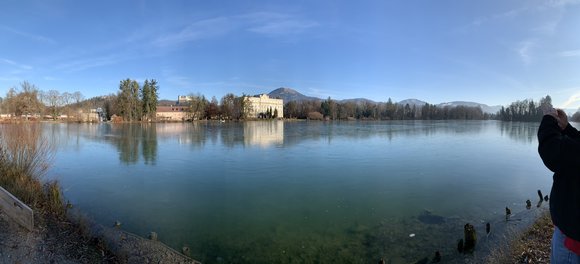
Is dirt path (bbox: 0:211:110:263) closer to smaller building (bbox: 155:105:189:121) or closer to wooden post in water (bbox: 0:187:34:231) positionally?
wooden post in water (bbox: 0:187:34:231)

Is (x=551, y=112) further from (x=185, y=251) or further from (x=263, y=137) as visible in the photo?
(x=263, y=137)

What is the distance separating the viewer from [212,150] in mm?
27109

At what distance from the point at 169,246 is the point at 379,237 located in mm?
5451

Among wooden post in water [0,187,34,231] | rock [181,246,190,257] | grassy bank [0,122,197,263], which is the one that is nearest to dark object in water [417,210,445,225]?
rock [181,246,190,257]

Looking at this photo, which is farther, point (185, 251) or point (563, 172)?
point (185, 251)

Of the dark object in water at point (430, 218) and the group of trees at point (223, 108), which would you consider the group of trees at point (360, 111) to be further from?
the dark object in water at point (430, 218)

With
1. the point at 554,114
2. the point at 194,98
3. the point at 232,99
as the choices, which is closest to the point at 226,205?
the point at 554,114

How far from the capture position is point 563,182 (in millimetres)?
2764

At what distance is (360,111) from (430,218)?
144 meters

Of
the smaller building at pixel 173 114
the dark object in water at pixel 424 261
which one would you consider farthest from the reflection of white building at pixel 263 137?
the smaller building at pixel 173 114

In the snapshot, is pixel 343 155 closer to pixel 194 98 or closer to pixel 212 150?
pixel 212 150

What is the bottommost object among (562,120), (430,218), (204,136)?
(430,218)

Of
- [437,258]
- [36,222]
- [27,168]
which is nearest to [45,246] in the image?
[36,222]

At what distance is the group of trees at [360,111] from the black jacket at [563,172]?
13342 cm
